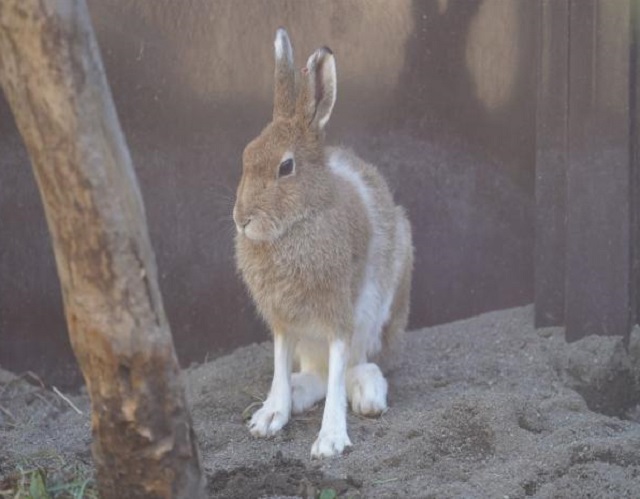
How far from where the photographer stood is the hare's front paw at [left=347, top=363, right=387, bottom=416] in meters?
4.34

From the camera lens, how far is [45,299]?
511 cm

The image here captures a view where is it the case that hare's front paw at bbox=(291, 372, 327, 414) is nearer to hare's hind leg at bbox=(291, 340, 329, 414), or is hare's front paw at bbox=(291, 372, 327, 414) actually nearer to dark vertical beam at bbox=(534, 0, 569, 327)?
hare's hind leg at bbox=(291, 340, 329, 414)

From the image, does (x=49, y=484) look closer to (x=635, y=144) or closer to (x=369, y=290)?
(x=369, y=290)

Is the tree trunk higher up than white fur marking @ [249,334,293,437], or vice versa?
the tree trunk

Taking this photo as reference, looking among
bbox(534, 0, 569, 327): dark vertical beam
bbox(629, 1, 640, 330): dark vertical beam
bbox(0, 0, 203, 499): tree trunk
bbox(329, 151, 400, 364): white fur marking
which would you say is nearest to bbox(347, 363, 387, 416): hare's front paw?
bbox(329, 151, 400, 364): white fur marking

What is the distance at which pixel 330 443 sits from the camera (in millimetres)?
3980

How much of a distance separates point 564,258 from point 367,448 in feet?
4.97

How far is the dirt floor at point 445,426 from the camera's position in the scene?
11.8 feet

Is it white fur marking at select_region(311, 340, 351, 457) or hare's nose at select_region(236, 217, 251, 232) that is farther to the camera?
hare's nose at select_region(236, 217, 251, 232)

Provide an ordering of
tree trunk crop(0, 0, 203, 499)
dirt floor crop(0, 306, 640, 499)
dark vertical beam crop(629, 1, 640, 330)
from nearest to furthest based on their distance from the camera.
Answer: tree trunk crop(0, 0, 203, 499) < dirt floor crop(0, 306, 640, 499) < dark vertical beam crop(629, 1, 640, 330)

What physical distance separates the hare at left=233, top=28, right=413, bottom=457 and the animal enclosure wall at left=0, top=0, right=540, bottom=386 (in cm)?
77

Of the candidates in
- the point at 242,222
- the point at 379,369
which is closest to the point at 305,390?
the point at 379,369

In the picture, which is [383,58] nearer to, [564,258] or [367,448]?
[564,258]

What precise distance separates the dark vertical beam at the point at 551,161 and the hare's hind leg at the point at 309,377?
1.07m
